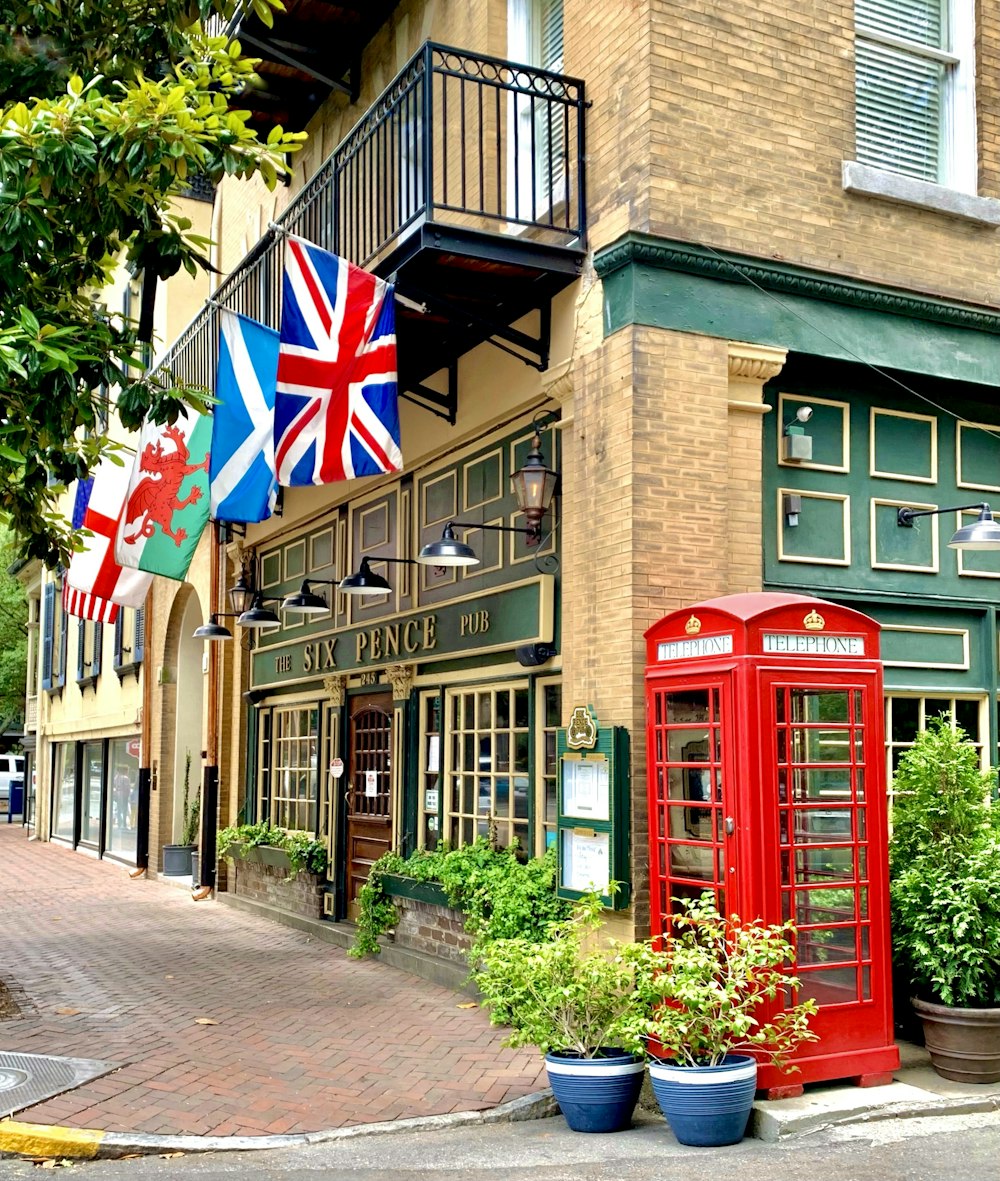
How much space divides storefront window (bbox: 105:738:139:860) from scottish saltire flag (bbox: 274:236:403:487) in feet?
46.0

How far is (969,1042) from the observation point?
734 centimetres

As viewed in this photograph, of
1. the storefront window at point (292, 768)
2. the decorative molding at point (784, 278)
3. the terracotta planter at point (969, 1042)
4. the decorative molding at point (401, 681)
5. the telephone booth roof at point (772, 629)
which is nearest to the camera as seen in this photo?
the telephone booth roof at point (772, 629)

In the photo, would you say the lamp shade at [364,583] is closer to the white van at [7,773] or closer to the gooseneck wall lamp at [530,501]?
the gooseneck wall lamp at [530,501]

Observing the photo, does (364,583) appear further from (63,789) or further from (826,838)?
(63,789)

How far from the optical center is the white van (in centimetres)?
4809

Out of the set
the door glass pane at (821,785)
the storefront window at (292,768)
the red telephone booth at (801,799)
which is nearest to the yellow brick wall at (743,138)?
the red telephone booth at (801,799)

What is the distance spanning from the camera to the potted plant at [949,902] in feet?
24.0

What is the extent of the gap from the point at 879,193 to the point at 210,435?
5710 mm

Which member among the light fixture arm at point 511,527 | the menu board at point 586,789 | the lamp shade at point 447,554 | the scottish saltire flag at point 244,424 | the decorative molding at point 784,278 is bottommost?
the menu board at point 586,789

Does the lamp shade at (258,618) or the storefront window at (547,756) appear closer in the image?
the storefront window at (547,756)

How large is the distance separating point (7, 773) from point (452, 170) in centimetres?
4313

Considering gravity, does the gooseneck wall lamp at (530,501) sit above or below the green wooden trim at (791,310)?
below

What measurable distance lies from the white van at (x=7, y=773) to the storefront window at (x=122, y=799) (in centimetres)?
2380

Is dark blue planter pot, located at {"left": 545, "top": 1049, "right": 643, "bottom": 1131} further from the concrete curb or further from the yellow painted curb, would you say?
the yellow painted curb
